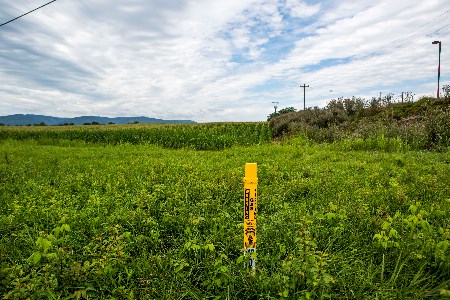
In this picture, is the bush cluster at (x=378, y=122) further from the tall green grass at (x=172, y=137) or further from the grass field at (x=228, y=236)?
the grass field at (x=228, y=236)

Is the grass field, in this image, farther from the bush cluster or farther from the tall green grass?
the tall green grass

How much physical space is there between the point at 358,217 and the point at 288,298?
2.20 m

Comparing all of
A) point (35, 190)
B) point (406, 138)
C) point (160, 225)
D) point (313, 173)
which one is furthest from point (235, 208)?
point (406, 138)

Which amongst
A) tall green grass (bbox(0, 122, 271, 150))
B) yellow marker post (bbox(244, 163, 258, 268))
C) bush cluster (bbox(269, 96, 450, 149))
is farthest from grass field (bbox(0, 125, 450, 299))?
tall green grass (bbox(0, 122, 271, 150))

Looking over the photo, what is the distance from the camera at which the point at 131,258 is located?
11.2 feet

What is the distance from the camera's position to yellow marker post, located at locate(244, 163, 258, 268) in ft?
8.95

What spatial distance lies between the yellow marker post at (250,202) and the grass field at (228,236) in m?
0.20

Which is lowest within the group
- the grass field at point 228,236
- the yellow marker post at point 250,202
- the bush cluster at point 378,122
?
the grass field at point 228,236

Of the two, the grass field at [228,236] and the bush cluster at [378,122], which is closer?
the grass field at [228,236]

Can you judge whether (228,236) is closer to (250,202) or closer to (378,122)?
(250,202)

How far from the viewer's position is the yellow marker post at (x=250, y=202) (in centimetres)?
273

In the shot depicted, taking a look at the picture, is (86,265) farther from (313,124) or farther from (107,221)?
(313,124)

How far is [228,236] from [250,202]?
130 cm

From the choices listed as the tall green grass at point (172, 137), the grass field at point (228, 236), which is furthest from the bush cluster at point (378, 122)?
the grass field at point (228, 236)
